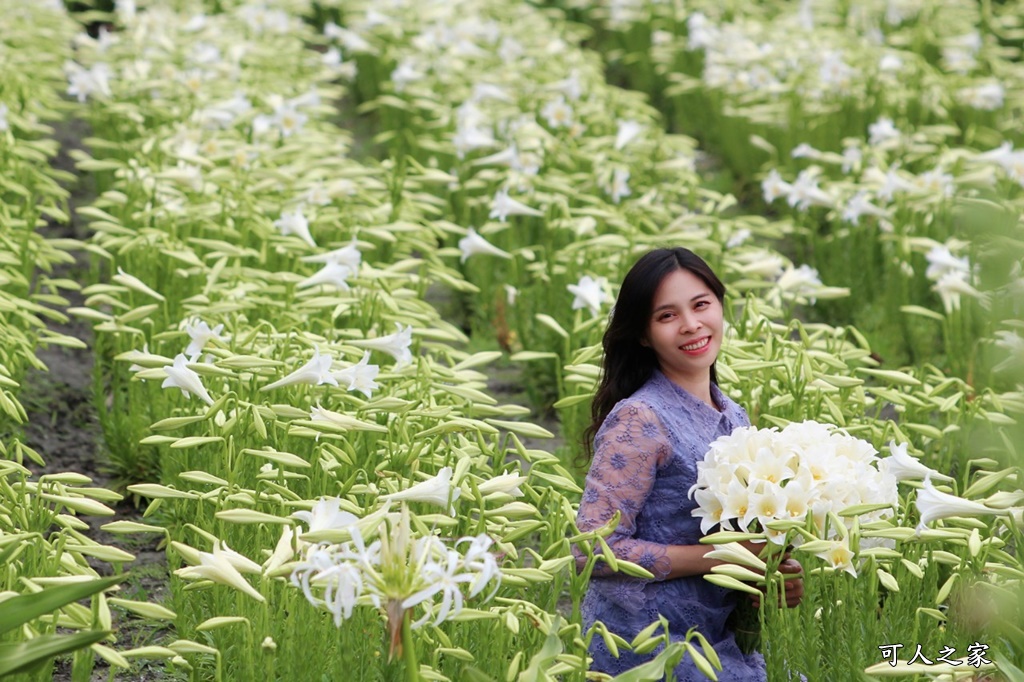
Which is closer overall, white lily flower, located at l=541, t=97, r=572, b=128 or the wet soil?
the wet soil

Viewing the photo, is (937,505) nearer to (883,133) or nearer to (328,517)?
(328,517)

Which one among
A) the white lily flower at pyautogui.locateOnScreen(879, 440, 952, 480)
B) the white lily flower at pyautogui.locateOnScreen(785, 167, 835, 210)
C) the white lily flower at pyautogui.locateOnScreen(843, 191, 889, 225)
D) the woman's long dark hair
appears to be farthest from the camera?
the white lily flower at pyautogui.locateOnScreen(785, 167, 835, 210)

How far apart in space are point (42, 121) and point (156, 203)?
3.24 metres

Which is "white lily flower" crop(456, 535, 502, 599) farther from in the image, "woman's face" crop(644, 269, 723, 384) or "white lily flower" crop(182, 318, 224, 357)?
"white lily flower" crop(182, 318, 224, 357)

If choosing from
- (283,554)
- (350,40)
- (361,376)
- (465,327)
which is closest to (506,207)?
(465,327)

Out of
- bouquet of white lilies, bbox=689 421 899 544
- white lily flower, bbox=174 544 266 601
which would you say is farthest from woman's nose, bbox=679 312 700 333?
white lily flower, bbox=174 544 266 601

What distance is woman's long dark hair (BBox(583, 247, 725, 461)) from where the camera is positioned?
2.88m

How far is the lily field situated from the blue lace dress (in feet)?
0.22

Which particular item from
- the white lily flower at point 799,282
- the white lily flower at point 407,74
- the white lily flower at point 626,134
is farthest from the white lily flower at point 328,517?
the white lily flower at point 407,74

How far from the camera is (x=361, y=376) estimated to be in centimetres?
314

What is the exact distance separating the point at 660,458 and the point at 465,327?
286 centimetres

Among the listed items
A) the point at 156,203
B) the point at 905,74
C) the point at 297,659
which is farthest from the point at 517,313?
the point at 905,74

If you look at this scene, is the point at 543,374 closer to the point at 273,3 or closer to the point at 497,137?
the point at 497,137

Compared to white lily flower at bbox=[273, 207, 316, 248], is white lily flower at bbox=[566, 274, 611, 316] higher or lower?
higher
